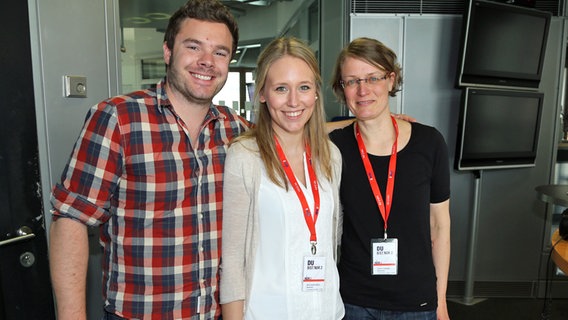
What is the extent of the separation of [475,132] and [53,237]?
3349mm

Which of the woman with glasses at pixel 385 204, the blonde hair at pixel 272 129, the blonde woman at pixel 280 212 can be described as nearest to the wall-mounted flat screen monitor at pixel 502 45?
the woman with glasses at pixel 385 204

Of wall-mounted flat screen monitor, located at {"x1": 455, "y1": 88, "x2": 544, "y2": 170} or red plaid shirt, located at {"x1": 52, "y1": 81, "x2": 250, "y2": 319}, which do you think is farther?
wall-mounted flat screen monitor, located at {"x1": 455, "y1": 88, "x2": 544, "y2": 170}

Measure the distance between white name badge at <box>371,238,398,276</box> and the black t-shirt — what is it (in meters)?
0.02

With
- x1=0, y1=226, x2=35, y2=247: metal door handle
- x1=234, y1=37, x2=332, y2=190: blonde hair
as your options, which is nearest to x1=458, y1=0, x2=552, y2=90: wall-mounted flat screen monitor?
x1=234, y1=37, x2=332, y2=190: blonde hair

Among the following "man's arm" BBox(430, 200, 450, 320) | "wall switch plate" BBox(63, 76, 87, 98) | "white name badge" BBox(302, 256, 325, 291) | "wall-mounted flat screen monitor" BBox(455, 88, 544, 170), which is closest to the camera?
"white name badge" BBox(302, 256, 325, 291)

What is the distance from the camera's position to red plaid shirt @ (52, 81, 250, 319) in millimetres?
1245

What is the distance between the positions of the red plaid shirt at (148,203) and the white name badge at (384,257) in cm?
Answer: 58

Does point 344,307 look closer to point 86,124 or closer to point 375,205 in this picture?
point 375,205

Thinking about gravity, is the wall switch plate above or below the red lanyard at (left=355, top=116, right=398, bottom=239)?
above

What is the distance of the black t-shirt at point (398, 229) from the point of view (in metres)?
1.52

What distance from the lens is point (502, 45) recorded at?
3.54 meters

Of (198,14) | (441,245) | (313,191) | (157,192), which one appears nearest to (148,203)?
(157,192)

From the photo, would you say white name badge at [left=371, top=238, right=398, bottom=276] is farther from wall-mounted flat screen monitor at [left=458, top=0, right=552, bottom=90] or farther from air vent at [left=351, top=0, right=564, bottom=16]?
air vent at [left=351, top=0, right=564, bottom=16]

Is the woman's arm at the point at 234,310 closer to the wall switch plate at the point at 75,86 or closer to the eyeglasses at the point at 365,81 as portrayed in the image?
the eyeglasses at the point at 365,81
